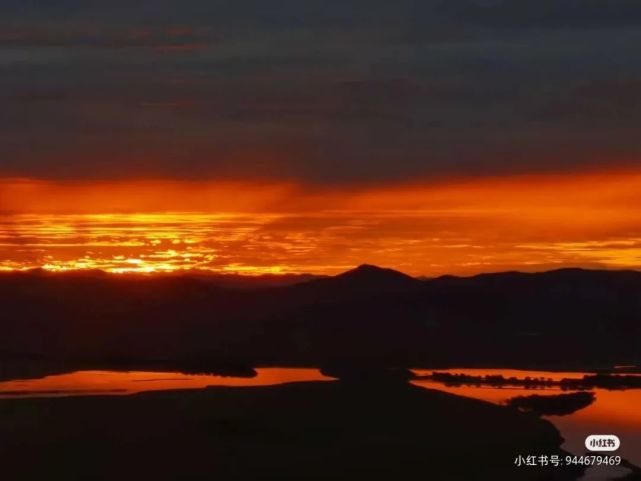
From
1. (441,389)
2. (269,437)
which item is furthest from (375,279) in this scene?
(269,437)

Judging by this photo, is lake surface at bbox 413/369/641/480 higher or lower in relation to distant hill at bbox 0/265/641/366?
lower

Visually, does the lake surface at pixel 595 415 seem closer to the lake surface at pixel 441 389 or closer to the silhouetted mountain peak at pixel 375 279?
the lake surface at pixel 441 389

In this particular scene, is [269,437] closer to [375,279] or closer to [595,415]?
[595,415]

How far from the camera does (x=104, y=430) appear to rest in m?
38.3

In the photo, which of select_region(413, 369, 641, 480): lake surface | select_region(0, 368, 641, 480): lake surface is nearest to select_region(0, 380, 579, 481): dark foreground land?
select_region(413, 369, 641, 480): lake surface

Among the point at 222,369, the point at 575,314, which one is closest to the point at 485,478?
the point at 222,369

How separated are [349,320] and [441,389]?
4268 centimetres

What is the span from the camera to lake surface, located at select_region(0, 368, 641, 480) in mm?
43500

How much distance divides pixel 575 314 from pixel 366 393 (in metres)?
60.2

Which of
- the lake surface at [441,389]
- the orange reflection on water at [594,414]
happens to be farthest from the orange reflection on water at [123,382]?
the orange reflection on water at [594,414]

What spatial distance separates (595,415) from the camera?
161 feet

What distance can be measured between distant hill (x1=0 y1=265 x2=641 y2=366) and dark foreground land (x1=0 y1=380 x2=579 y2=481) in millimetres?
34576

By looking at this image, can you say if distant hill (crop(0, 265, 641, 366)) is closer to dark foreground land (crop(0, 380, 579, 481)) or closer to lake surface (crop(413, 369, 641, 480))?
lake surface (crop(413, 369, 641, 480))

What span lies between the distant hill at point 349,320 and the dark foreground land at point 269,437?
3458 cm
